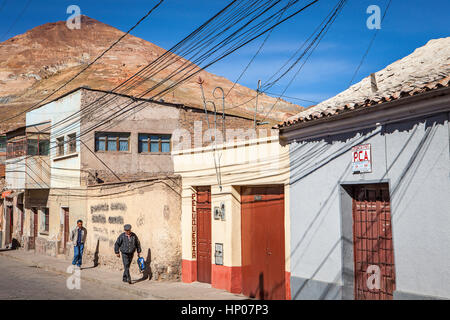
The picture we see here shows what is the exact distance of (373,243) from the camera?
→ 8414mm

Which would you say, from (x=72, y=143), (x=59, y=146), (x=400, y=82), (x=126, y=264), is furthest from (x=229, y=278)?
(x=59, y=146)

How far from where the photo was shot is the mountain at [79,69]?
225 feet

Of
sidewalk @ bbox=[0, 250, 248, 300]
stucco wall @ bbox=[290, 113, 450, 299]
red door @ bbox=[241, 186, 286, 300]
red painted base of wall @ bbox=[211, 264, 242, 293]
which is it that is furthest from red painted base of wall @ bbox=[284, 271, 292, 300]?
red painted base of wall @ bbox=[211, 264, 242, 293]

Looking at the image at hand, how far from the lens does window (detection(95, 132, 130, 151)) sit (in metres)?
20.2

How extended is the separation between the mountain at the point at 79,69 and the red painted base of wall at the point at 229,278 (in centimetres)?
3483

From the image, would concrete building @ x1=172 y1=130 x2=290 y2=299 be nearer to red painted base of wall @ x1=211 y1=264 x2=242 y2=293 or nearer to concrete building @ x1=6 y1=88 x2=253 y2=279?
red painted base of wall @ x1=211 y1=264 x2=242 y2=293

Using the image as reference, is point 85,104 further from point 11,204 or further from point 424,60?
point 424,60

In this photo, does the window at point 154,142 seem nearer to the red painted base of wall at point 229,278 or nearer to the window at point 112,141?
the window at point 112,141

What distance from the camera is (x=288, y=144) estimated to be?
10.1m

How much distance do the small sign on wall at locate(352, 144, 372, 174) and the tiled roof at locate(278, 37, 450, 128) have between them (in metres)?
0.73

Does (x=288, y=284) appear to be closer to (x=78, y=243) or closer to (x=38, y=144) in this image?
(x=78, y=243)

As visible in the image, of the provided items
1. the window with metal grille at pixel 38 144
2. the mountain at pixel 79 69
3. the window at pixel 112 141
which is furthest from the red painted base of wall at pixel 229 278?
the mountain at pixel 79 69
